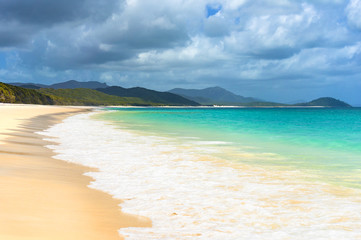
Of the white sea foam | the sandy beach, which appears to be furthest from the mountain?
the white sea foam

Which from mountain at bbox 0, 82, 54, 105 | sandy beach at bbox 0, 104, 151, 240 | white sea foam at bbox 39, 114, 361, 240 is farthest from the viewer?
mountain at bbox 0, 82, 54, 105

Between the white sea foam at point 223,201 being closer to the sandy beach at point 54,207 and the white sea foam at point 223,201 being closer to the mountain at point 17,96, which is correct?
the sandy beach at point 54,207

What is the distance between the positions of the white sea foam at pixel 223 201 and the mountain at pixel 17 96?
426 ft

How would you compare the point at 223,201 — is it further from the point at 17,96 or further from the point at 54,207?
the point at 17,96

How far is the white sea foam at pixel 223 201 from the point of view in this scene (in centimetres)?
558

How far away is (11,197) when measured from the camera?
6.67m

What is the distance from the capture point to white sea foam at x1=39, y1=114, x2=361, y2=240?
18.3ft

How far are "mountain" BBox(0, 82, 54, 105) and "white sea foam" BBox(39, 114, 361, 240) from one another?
130m

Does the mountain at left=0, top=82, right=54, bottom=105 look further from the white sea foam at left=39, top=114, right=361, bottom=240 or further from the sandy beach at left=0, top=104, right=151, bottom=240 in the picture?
the white sea foam at left=39, top=114, right=361, bottom=240

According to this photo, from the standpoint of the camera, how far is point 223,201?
292 inches

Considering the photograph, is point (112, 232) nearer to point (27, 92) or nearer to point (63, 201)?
point (63, 201)

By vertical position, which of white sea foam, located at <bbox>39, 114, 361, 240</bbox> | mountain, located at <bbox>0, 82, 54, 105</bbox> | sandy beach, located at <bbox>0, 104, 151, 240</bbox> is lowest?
white sea foam, located at <bbox>39, 114, 361, 240</bbox>

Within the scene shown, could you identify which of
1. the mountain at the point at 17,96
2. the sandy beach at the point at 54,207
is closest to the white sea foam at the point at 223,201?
the sandy beach at the point at 54,207

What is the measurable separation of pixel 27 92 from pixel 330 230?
16555 centimetres
